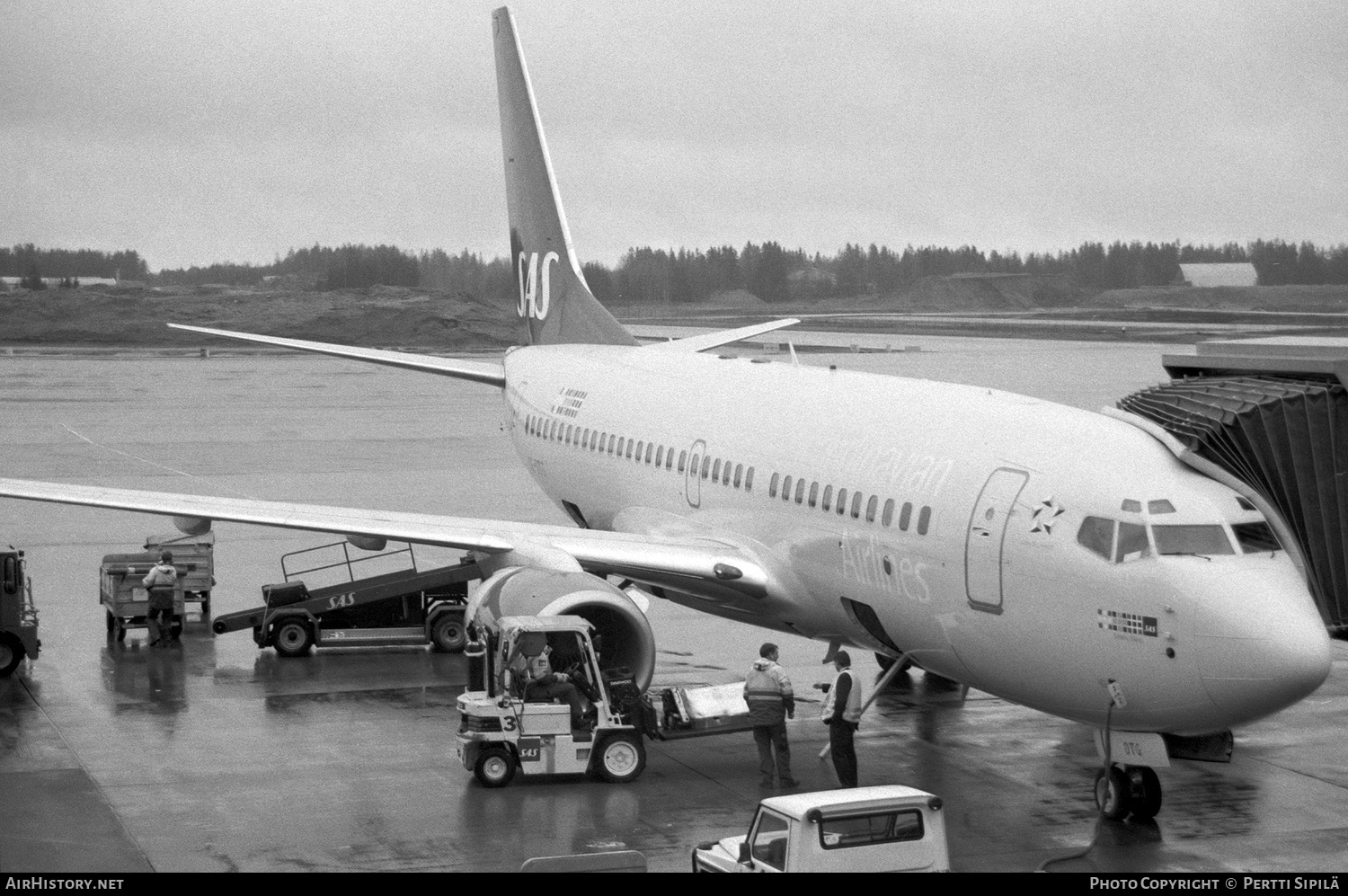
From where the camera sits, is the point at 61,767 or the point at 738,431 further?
the point at 738,431

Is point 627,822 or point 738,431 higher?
point 738,431

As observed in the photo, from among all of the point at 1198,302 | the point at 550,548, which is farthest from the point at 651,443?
the point at 1198,302

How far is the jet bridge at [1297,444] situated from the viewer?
15.4m

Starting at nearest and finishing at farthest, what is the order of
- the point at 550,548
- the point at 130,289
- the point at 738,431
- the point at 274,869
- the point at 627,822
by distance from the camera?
the point at 274,869
the point at 627,822
the point at 550,548
the point at 738,431
the point at 130,289

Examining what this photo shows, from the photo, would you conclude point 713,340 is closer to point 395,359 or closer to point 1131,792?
point 395,359

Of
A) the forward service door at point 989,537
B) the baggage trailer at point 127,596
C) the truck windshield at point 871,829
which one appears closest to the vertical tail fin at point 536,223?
the baggage trailer at point 127,596

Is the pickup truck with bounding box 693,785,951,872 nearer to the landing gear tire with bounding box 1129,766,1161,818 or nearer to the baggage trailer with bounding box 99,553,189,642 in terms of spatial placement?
the landing gear tire with bounding box 1129,766,1161,818

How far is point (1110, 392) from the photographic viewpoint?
5669cm

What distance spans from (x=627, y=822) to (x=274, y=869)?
3209mm

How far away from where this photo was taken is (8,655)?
2138 cm

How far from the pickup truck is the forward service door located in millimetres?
2984

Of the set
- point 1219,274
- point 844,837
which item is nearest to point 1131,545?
point 844,837
